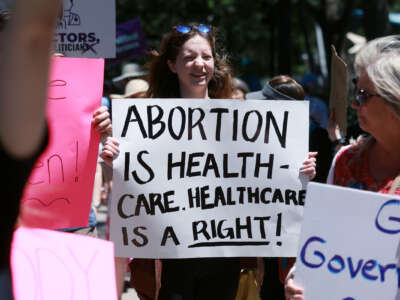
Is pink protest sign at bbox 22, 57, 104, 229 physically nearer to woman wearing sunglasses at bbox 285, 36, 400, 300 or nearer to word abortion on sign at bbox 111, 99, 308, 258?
word abortion on sign at bbox 111, 99, 308, 258

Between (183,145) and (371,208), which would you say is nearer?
(371,208)

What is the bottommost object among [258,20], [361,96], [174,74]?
[258,20]

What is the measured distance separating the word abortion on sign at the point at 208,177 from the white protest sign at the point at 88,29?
1.41 metres

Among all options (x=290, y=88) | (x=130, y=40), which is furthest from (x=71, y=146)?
(x=130, y=40)

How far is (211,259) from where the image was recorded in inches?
141

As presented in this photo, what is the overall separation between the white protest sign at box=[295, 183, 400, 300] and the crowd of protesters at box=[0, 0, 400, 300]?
4.3 inches

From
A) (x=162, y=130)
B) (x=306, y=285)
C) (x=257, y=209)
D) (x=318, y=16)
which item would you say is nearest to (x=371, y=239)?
(x=306, y=285)

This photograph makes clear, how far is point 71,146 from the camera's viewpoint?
3447 mm

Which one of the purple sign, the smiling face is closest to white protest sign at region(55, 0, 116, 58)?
the smiling face

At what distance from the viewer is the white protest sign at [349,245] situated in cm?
250

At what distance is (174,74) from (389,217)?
67.5 inches

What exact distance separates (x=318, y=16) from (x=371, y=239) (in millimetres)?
17266

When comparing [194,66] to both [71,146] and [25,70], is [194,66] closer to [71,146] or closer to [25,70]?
[71,146]

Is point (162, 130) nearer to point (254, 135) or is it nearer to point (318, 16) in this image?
point (254, 135)
